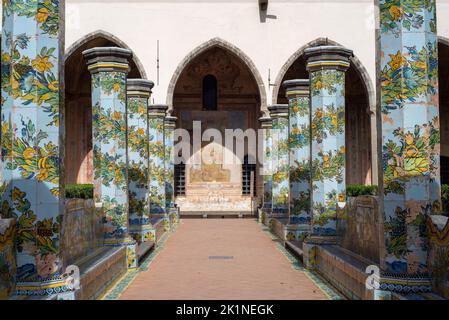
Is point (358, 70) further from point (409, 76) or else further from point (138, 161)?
point (409, 76)

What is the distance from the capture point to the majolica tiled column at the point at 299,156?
13016mm

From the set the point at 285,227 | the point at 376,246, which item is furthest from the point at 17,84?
the point at 285,227

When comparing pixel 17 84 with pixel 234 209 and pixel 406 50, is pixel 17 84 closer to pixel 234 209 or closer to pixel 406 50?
pixel 406 50

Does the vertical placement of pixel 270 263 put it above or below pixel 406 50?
below

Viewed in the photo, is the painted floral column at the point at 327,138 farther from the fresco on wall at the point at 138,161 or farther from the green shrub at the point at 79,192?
the green shrub at the point at 79,192

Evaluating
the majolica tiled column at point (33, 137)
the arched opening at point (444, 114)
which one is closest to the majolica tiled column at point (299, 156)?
the majolica tiled column at point (33, 137)

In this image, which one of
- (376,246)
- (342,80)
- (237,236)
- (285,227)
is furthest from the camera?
(237,236)

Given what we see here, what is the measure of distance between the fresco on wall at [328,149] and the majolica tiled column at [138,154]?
13.9 feet

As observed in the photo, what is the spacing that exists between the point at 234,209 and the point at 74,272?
66.6 ft

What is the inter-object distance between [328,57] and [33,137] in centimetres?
564

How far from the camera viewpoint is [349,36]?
24016 millimetres

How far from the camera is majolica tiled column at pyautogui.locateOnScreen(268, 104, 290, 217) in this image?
17.5 metres

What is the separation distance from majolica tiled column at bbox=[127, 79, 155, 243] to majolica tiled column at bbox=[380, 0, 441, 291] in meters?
7.80

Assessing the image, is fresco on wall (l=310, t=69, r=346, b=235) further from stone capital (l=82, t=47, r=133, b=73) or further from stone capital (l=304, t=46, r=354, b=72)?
stone capital (l=82, t=47, r=133, b=73)
